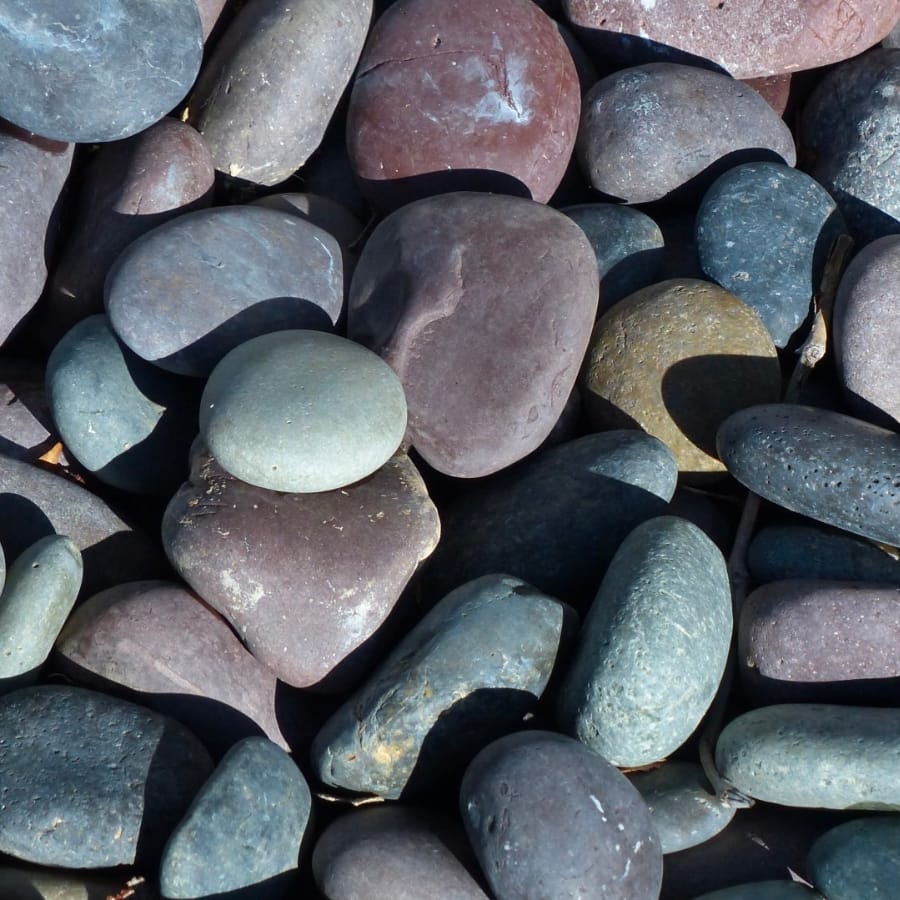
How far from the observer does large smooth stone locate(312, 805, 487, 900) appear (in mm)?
2086

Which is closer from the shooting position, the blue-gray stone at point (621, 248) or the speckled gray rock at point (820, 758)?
the speckled gray rock at point (820, 758)

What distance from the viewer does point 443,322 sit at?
2.66 m

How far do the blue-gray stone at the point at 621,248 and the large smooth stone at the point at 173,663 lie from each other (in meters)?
1.48

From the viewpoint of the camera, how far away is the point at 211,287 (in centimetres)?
266

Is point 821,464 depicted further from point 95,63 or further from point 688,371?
point 95,63

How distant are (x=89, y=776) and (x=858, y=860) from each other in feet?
5.26

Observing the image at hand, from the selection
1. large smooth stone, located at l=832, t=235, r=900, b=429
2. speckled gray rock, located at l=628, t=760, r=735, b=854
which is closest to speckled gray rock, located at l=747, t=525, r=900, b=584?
large smooth stone, located at l=832, t=235, r=900, b=429

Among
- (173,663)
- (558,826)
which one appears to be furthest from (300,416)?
(558,826)

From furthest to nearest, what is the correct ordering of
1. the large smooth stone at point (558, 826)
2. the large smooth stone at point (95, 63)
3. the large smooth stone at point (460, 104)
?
the large smooth stone at point (460, 104) → the large smooth stone at point (95, 63) → the large smooth stone at point (558, 826)

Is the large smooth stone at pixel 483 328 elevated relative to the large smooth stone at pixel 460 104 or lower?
lower

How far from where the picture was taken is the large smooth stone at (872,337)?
277cm

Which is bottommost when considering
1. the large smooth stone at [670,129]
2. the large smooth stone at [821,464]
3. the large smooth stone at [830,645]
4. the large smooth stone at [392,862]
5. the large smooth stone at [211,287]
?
the large smooth stone at [392,862]

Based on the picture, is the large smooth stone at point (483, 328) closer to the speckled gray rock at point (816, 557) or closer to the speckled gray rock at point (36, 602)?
the speckled gray rock at point (816, 557)

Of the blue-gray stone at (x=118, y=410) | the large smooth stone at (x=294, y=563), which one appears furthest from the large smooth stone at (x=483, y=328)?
the blue-gray stone at (x=118, y=410)
